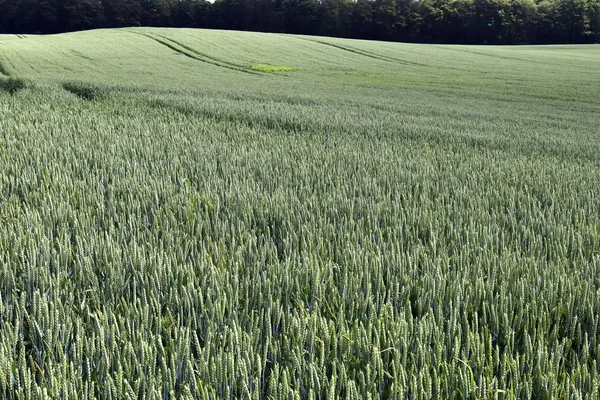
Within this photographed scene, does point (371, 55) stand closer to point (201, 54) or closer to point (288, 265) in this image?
point (201, 54)

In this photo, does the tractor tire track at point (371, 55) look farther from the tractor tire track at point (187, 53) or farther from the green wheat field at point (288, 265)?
the green wheat field at point (288, 265)

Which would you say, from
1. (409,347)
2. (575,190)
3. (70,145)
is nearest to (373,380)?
(409,347)

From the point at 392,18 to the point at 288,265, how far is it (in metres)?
77.3

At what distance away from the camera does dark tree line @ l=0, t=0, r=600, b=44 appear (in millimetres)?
75000

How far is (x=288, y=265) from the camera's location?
2377mm

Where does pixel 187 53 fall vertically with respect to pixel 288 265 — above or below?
above

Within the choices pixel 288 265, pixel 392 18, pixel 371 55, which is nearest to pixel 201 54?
pixel 371 55

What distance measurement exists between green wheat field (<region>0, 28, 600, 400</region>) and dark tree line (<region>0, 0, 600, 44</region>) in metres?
71.0

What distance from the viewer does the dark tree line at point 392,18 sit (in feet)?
246

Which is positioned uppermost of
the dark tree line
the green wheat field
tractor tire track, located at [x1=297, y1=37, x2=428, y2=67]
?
the dark tree line

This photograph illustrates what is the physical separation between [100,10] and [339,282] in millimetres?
80698

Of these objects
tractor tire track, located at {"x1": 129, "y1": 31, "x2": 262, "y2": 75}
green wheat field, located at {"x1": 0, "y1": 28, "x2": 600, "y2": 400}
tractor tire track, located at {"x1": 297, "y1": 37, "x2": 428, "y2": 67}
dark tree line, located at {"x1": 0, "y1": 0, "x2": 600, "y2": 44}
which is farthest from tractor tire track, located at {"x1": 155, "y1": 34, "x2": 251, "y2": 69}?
dark tree line, located at {"x1": 0, "y1": 0, "x2": 600, "y2": 44}

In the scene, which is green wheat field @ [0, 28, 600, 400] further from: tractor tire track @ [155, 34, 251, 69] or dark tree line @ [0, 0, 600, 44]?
dark tree line @ [0, 0, 600, 44]

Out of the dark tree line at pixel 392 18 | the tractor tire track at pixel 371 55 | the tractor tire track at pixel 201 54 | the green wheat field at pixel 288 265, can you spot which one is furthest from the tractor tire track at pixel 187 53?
the dark tree line at pixel 392 18
